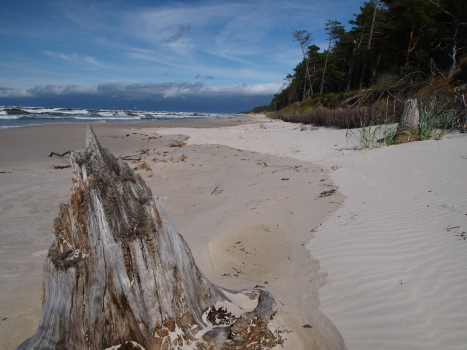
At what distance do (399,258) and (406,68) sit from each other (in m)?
23.1

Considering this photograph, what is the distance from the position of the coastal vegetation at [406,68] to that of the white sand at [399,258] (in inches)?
172

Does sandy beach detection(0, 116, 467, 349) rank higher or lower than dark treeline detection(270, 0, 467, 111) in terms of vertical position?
lower

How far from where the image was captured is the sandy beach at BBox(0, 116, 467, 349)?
7.19ft

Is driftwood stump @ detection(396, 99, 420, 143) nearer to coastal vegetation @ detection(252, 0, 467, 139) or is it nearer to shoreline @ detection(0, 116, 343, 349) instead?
coastal vegetation @ detection(252, 0, 467, 139)

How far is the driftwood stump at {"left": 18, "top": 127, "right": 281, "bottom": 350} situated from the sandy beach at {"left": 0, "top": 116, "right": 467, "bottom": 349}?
0.62 metres

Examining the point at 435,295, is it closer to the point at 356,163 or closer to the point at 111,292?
the point at 111,292

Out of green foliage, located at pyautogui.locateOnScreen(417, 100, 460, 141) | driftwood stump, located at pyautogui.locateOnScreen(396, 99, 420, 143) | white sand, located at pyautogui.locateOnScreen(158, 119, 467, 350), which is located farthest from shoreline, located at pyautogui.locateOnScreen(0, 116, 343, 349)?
green foliage, located at pyautogui.locateOnScreen(417, 100, 460, 141)

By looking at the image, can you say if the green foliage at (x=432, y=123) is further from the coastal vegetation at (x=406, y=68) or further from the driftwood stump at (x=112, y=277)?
the driftwood stump at (x=112, y=277)

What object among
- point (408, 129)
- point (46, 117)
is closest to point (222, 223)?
point (408, 129)

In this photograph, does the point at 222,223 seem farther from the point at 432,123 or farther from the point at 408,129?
the point at 432,123

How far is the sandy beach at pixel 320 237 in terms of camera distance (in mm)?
2191

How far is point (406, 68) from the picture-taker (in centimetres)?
2128

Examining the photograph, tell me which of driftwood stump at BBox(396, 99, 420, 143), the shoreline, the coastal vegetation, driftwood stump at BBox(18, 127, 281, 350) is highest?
the coastal vegetation

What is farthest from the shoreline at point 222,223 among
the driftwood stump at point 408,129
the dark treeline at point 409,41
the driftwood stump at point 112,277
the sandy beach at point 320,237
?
the dark treeline at point 409,41
